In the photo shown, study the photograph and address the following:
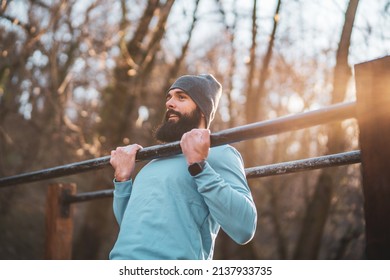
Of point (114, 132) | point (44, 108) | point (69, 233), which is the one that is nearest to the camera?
point (69, 233)

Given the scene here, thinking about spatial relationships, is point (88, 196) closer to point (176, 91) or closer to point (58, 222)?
point (58, 222)

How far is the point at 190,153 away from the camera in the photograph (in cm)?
148

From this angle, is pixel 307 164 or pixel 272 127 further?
pixel 307 164

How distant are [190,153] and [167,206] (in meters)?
0.21

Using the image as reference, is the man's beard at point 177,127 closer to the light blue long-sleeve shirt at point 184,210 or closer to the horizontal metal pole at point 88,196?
the light blue long-sleeve shirt at point 184,210

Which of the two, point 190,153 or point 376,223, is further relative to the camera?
point 190,153

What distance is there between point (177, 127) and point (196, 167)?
480 mm

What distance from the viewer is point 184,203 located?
159 centimetres

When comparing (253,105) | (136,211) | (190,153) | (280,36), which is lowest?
(136,211)

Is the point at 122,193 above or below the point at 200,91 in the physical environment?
below

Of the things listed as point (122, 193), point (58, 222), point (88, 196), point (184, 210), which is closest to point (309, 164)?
point (184, 210)

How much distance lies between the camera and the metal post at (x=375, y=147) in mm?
1074
